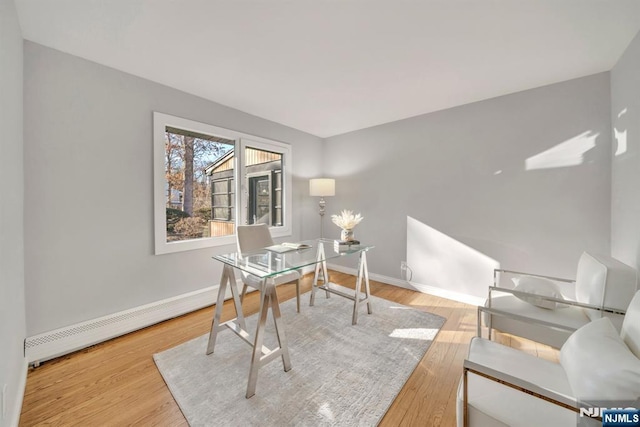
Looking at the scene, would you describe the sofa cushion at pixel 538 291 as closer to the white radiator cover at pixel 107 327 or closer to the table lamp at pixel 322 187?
the table lamp at pixel 322 187

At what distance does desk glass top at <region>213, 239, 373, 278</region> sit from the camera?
1702 mm

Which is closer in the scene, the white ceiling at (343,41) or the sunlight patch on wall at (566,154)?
the white ceiling at (343,41)

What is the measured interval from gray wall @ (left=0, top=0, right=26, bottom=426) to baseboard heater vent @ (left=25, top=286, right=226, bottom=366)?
0.21 meters

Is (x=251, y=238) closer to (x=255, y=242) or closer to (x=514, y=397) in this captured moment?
(x=255, y=242)

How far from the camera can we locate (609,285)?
1506mm

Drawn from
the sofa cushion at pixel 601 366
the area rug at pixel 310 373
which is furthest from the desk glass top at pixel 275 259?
the sofa cushion at pixel 601 366

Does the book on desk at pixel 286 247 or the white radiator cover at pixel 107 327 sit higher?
the book on desk at pixel 286 247

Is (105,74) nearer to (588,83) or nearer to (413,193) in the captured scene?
(413,193)

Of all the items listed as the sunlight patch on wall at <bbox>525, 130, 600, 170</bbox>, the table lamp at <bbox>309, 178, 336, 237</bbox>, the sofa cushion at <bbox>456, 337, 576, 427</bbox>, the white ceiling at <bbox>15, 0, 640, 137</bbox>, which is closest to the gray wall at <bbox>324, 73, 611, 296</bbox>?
the sunlight patch on wall at <bbox>525, 130, 600, 170</bbox>

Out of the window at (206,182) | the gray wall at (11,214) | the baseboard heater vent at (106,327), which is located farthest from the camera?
the window at (206,182)

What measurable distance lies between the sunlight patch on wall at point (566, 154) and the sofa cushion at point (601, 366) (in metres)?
1.92

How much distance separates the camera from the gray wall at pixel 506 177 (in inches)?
90.8

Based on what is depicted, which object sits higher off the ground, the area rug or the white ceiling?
the white ceiling

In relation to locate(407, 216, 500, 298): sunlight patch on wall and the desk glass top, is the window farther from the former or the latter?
locate(407, 216, 500, 298): sunlight patch on wall
